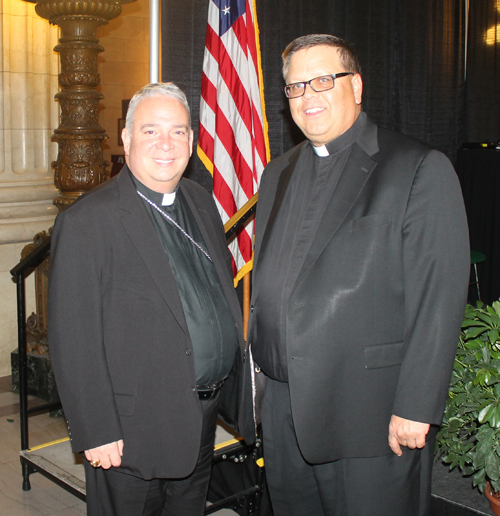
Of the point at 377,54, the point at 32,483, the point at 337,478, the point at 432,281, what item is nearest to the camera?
the point at 432,281

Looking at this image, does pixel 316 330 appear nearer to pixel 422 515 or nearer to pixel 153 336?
pixel 153 336

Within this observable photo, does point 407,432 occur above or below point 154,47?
below

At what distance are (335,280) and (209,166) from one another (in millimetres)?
2680

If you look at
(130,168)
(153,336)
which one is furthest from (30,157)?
(153,336)

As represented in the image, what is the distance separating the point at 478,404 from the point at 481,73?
6559 mm

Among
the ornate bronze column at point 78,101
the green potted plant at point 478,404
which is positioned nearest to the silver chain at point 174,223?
the green potted plant at point 478,404

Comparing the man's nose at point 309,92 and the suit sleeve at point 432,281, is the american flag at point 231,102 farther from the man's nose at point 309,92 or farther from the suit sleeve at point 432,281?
the suit sleeve at point 432,281

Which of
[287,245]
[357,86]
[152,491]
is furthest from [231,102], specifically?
[152,491]

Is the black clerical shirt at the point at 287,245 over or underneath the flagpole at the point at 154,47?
underneath

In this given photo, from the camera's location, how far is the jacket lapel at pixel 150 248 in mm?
1902

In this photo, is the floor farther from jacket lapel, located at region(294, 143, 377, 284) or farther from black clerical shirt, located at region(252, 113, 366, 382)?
jacket lapel, located at region(294, 143, 377, 284)

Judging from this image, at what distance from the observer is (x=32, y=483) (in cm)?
335

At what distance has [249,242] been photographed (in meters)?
4.53

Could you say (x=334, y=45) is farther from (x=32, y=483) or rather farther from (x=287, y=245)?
(x=32, y=483)
